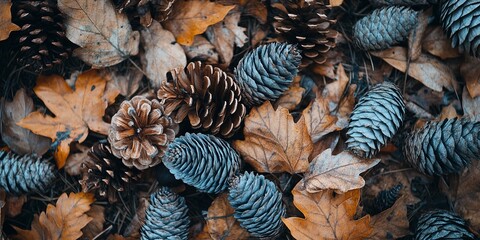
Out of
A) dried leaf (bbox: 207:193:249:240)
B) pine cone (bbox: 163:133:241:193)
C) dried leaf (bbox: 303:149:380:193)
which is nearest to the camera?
pine cone (bbox: 163:133:241:193)

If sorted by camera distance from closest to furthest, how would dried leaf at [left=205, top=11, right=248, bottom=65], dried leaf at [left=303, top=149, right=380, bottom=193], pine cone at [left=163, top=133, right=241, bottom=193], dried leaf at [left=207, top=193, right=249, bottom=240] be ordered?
pine cone at [left=163, top=133, right=241, bottom=193] → dried leaf at [left=303, top=149, right=380, bottom=193] → dried leaf at [left=207, top=193, right=249, bottom=240] → dried leaf at [left=205, top=11, right=248, bottom=65]

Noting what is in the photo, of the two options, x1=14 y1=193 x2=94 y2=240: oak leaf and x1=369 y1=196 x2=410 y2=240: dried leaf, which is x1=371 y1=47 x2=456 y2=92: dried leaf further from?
x1=14 y1=193 x2=94 y2=240: oak leaf

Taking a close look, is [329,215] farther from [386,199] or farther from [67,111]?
[67,111]

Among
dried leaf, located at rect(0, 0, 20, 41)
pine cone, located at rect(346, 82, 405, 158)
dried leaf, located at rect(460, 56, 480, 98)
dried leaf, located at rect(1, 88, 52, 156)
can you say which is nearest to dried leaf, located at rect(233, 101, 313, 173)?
pine cone, located at rect(346, 82, 405, 158)

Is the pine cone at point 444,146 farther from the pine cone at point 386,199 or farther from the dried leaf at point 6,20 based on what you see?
the dried leaf at point 6,20

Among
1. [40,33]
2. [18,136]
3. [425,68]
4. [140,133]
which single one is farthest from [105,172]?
[425,68]

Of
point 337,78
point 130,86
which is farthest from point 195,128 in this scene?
point 337,78

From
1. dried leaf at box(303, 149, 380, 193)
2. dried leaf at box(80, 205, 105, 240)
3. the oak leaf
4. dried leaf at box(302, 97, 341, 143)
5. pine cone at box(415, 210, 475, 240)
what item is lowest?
dried leaf at box(80, 205, 105, 240)
